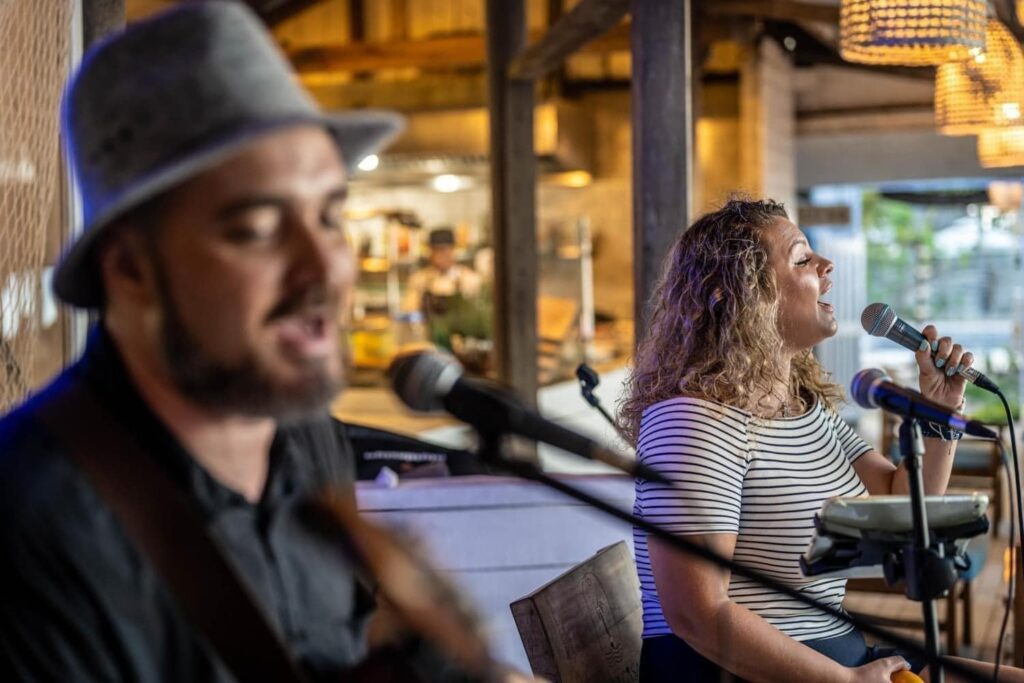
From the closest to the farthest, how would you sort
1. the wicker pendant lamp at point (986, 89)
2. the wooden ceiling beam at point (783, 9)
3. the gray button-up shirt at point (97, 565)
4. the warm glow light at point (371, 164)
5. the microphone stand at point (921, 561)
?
the gray button-up shirt at point (97, 565)
the microphone stand at point (921, 561)
the wicker pendant lamp at point (986, 89)
the wooden ceiling beam at point (783, 9)
the warm glow light at point (371, 164)

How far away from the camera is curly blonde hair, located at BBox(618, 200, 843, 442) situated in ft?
7.39

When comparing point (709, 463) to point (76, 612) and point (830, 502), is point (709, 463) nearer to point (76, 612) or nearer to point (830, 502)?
point (830, 502)

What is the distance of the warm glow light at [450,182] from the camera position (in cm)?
931

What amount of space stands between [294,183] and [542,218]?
900 centimetres

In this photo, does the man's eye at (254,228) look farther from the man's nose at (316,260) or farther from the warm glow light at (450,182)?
the warm glow light at (450,182)

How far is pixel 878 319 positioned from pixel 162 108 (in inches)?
54.9

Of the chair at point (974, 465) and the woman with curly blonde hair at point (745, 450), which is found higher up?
the woman with curly blonde hair at point (745, 450)

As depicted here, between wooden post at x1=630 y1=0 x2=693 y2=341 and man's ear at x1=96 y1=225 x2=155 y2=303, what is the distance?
2513 millimetres

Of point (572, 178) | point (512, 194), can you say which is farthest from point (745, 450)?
point (572, 178)

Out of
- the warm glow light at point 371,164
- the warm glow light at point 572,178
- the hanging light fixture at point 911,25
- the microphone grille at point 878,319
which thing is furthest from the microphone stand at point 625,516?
the warm glow light at point 572,178

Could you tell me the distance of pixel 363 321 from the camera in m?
8.90

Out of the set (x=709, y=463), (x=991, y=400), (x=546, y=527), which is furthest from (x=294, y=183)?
(x=991, y=400)

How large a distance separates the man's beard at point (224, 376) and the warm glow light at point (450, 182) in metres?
8.05

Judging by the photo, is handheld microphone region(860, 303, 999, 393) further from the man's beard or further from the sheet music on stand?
the man's beard
